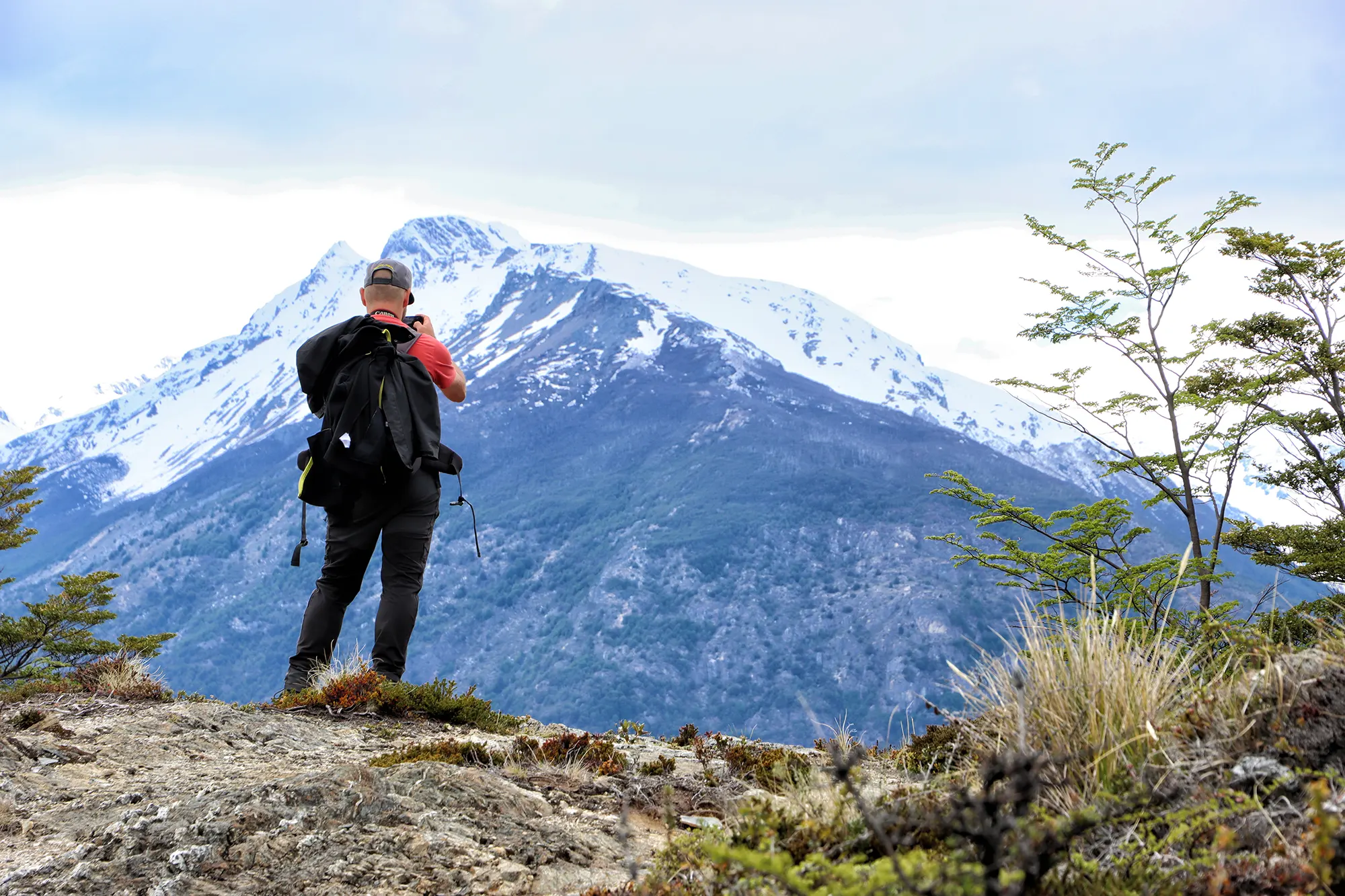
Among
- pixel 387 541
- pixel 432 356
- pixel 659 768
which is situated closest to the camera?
pixel 659 768

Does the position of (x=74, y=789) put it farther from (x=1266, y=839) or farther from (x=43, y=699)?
(x=1266, y=839)

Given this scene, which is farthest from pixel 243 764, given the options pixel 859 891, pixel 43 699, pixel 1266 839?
pixel 1266 839

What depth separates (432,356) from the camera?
17.1 feet

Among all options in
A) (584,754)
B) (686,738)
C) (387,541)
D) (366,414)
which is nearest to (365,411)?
(366,414)

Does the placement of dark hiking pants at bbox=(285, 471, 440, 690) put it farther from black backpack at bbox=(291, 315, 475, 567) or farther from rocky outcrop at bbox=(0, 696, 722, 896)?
rocky outcrop at bbox=(0, 696, 722, 896)

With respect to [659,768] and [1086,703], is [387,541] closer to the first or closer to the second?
[659,768]

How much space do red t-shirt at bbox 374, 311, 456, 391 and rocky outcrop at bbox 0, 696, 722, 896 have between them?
7.03ft

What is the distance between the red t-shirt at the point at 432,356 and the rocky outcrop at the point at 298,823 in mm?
2144

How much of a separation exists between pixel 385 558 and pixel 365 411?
0.92 metres

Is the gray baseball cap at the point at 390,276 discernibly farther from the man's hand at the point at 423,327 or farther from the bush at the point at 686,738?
the bush at the point at 686,738

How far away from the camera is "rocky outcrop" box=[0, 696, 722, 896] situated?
269 centimetres

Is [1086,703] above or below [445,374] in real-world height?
below

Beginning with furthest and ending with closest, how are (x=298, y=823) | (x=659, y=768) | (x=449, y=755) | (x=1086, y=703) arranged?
(x=659, y=768) < (x=449, y=755) < (x=298, y=823) < (x=1086, y=703)

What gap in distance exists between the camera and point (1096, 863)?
1.96 m
